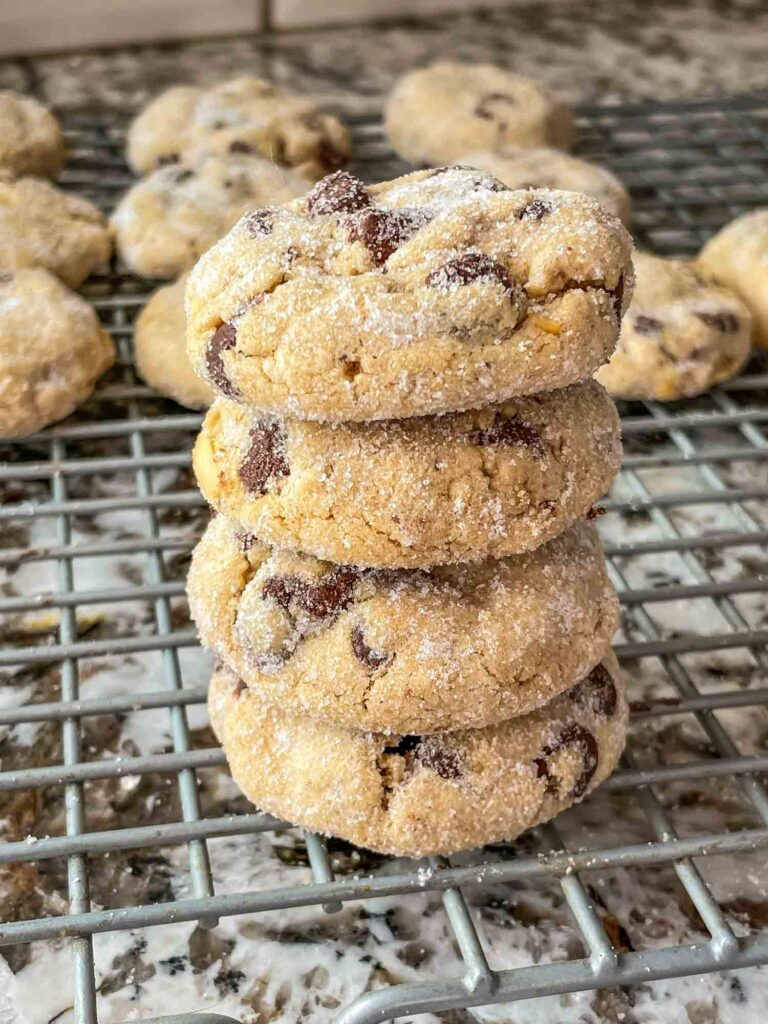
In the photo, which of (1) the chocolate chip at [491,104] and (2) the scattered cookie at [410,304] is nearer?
(2) the scattered cookie at [410,304]

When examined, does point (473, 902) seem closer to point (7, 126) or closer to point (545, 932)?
point (545, 932)

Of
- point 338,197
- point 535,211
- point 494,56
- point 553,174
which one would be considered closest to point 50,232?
point 553,174

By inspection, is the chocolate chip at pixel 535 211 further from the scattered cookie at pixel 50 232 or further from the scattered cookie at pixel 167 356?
the scattered cookie at pixel 50 232

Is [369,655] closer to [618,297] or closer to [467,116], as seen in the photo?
[618,297]

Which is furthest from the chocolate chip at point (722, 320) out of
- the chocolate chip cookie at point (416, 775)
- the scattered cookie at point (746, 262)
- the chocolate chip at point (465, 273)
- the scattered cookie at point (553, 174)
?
the chocolate chip at point (465, 273)

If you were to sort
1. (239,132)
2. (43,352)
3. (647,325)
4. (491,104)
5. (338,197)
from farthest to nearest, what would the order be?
(491,104)
(239,132)
(647,325)
(43,352)
(338,197)

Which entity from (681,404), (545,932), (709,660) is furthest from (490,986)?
(681,404)

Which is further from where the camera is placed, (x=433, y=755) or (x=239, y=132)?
(x=239, y=132)

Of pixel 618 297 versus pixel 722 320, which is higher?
pixel 618 297
